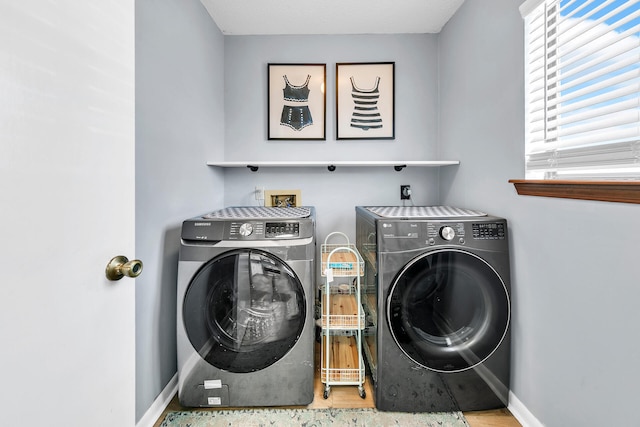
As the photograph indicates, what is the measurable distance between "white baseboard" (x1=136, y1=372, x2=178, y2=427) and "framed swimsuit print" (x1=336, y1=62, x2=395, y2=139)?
2.02 m

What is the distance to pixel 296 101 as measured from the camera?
2.38 meters

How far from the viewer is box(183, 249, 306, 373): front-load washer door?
149 centimetres

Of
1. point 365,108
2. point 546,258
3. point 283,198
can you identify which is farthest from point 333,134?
point 546,258

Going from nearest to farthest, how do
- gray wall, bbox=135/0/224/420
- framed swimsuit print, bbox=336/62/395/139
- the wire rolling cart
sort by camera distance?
gray wall, bbox=135/0/224/420, the wire rolling cart, framed swimsuit print, bbox=336/62/395/139

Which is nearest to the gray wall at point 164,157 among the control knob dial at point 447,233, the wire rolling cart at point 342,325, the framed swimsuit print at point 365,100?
the wire rolling cart at point 342,325

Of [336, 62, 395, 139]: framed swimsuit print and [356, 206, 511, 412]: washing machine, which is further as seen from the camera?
[336, 62, 395, 139]: framed swimsuit print

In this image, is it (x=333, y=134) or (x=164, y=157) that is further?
(x=333, y=134)

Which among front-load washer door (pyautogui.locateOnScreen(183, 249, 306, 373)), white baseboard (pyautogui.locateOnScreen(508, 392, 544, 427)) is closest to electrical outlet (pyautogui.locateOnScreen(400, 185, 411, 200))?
front-load washer door (pyautogui.locateOnScreen(183, 249, 306, 373))

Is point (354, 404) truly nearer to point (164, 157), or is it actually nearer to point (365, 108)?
point (164, 157)
